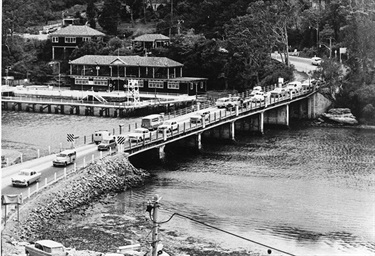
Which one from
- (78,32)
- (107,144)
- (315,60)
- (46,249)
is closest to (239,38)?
(315,60)

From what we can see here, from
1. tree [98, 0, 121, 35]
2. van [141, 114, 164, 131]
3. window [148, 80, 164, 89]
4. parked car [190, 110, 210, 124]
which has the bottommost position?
van [141, 114, 164, 131]

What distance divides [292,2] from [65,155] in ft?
182

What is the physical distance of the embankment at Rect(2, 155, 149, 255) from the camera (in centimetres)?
3744

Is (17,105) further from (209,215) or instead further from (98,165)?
(209,215)

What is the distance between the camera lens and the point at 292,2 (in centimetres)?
9875

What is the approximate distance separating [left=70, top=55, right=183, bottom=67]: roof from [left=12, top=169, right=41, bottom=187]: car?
166ft

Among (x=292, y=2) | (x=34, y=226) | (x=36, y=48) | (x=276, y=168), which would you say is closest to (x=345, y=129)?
(x=276, y=168)

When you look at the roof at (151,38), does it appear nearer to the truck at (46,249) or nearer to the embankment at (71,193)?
the embankment at (71,193)

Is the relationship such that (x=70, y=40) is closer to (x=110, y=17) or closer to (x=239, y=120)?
(x=110, y=17)

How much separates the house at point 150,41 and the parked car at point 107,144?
164ft

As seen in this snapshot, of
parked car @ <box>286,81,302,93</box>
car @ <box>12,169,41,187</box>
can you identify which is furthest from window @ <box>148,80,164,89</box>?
car @ <box>12,169,41,187</box>

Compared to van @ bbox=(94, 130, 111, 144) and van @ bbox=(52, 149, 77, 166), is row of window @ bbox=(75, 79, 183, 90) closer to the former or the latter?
van @ bbox=(94, 130, 111, 144)

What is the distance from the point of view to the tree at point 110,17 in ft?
382

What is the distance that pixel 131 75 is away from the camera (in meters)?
96.2
